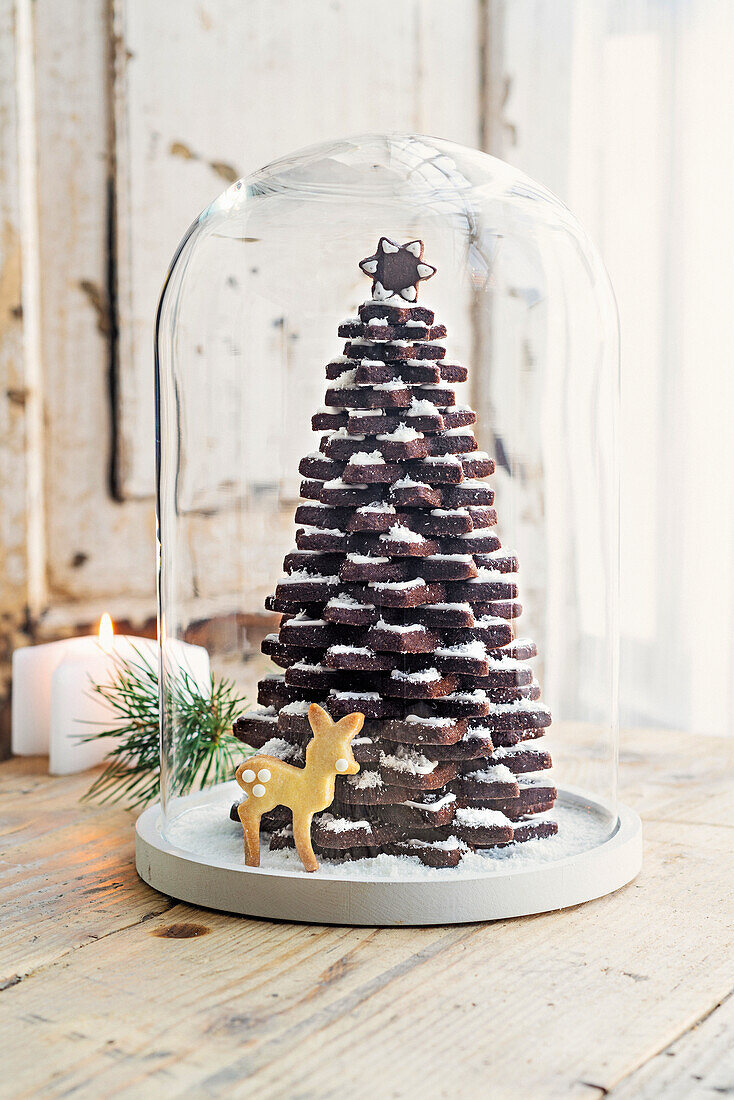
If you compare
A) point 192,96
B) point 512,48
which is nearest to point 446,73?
point 512,48

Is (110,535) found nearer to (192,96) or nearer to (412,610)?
(192,96)

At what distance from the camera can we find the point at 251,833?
67 centimetres

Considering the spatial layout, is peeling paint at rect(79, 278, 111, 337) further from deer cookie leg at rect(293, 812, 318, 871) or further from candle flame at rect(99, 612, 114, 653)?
deer cookie leg at rect(293, 812, 318, 871)

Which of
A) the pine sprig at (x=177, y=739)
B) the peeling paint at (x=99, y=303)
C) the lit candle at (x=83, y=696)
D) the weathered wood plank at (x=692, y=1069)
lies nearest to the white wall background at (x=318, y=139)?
the peeling paint at (x=99, y=303)

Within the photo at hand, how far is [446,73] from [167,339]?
0.94m

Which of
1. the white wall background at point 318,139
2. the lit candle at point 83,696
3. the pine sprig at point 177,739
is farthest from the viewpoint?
the white wall background at point 318,139

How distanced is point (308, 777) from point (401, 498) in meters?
0.17

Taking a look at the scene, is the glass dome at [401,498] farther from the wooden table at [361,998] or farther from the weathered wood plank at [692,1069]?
the weathered wood plank at [692,1069]

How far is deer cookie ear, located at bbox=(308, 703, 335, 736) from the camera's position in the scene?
25.6 inches

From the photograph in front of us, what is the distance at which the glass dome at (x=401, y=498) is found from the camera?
0.68 meters

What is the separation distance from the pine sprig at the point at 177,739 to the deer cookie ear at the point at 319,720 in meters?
0.20

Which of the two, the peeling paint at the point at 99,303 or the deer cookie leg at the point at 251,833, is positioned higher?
the peeling paint at the point at 99,303

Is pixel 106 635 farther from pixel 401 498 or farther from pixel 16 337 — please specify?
pixel 401 498

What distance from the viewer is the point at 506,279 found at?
80 centimetres
